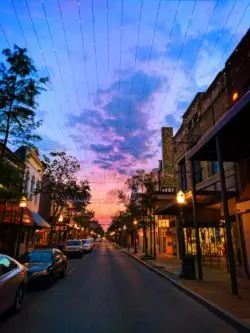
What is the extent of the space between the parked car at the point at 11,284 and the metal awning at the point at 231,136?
790 centimetres

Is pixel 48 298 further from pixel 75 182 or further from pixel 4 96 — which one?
pixel 75 182

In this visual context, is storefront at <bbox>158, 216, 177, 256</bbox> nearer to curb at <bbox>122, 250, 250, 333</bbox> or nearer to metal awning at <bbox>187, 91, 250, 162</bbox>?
metal awning at <bbox>187, 91, 250, 162</bbox>

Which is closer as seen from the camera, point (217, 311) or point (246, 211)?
point (217, 311)

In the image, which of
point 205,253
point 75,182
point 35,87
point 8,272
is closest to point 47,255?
point 8,272

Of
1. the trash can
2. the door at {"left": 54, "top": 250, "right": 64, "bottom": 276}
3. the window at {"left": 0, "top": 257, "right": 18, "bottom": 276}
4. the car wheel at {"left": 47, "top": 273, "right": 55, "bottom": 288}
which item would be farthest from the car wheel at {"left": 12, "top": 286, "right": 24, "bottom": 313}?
the trash can

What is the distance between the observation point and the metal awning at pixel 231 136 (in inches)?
393

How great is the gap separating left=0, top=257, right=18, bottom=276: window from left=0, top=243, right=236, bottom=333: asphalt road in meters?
1.14

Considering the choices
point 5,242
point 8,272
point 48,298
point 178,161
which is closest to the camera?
point 8,272

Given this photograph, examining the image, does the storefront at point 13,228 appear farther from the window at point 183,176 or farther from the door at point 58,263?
the window at point 183,176

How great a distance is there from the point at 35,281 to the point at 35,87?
8.55 meters

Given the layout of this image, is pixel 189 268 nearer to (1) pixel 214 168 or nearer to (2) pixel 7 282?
(1) pixel 214 168

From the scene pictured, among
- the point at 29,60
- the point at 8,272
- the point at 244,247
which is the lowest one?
the point at 8,272

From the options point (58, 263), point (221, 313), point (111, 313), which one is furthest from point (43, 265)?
point (221, 313)

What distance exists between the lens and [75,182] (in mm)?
35094
